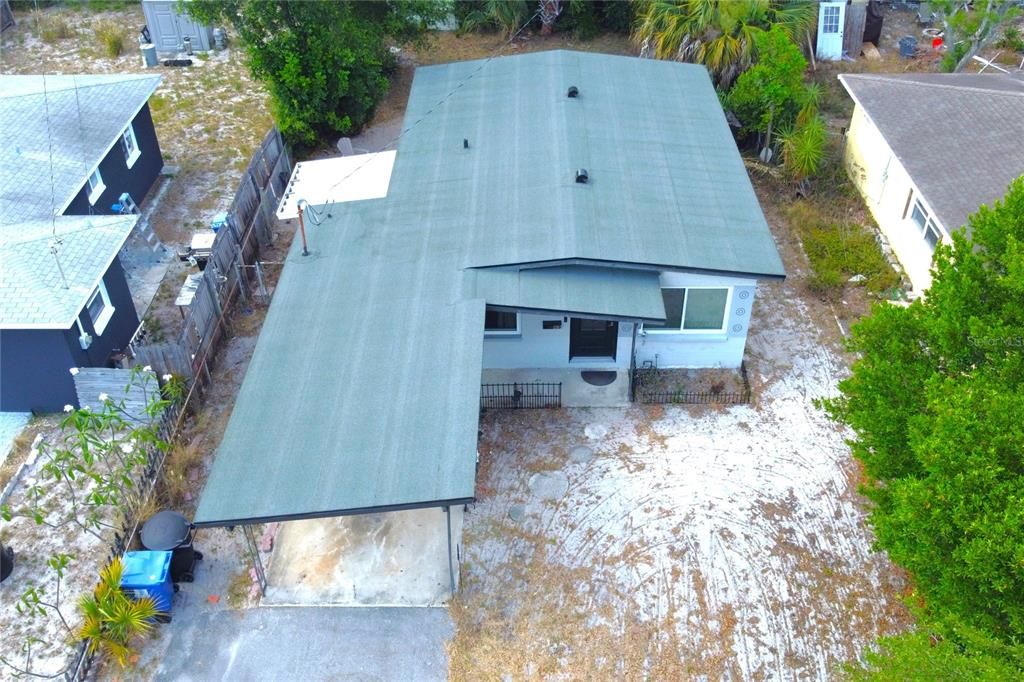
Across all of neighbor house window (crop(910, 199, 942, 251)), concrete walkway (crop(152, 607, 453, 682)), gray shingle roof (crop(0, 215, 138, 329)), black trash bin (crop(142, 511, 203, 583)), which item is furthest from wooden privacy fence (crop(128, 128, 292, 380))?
neighbor house window (crop(910, 199, 942, 251))

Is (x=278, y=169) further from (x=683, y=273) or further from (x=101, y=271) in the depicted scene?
(x=683, y=273)

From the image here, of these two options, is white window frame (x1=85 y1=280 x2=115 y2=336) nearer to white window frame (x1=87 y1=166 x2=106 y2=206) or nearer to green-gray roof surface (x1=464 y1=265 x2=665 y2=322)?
white window frame (x1=87 y1=166 x2=106 y2=206)

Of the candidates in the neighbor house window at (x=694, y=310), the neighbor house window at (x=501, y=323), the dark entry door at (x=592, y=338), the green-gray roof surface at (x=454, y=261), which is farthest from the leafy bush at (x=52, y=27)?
the neighbor house window at (x=694, y=310)

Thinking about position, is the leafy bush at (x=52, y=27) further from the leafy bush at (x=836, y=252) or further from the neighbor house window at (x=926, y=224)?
the neighbor house window at (x=926, y=224)

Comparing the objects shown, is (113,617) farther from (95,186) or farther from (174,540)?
(95,186)

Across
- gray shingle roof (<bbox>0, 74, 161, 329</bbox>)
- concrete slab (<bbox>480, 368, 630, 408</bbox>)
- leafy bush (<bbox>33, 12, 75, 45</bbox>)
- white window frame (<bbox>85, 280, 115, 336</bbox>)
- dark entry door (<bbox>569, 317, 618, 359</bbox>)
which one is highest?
gray shingle roof (<bbox>0, 74, 161, 329</bbox>)

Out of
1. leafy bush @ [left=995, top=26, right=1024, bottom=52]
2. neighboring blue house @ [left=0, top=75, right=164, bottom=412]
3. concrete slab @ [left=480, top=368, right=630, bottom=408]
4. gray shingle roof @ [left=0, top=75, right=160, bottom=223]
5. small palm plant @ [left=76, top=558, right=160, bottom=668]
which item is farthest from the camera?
leafy bush @ [left=995, top=26, right=1024, bottom=52]
